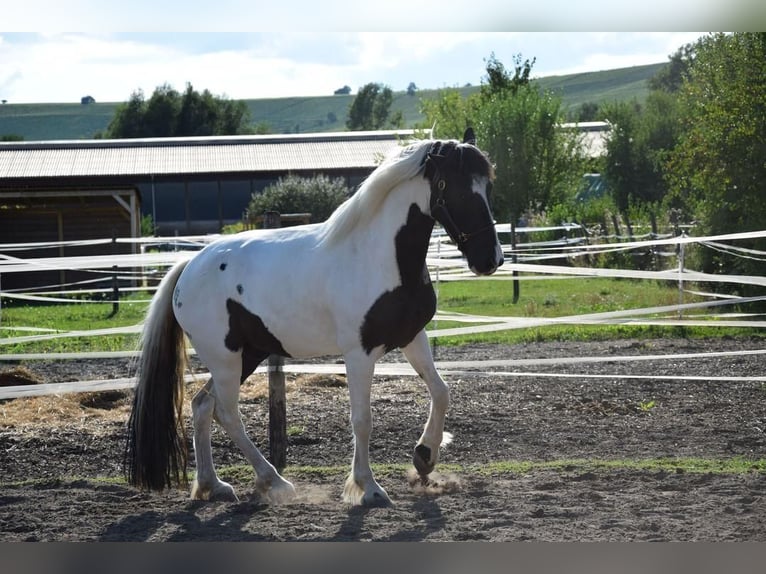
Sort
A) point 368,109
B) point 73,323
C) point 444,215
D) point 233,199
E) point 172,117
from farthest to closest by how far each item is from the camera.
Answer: point 368,109 < point 172,117 < point 233,199 < point 73,323 < point 444,215

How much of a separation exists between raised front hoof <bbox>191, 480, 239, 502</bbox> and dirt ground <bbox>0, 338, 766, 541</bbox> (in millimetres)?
61

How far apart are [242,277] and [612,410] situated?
328 cm

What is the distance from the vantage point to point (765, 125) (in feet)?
40.8

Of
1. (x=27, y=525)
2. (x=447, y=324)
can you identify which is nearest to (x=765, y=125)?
(x=447, y=324)

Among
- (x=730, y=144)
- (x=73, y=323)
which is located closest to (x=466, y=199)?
(x=730, y=144)

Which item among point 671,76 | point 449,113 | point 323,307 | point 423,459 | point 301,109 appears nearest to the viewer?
point 323,307

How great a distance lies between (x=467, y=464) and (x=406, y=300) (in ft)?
4.70

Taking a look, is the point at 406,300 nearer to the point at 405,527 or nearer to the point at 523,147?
the point at 405,527

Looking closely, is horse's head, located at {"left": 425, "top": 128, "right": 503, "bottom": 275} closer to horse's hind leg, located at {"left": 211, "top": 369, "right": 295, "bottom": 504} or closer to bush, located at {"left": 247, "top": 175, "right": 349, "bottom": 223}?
horse's hind leg, located at {"left": 211, "top": 369, "right": 295, "bottom": 504}

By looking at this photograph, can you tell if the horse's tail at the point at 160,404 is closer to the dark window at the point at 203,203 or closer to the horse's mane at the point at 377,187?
the horse's mane at the point at 377,187

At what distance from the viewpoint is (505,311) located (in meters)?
14.2

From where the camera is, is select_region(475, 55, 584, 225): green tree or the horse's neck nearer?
the horse's neck

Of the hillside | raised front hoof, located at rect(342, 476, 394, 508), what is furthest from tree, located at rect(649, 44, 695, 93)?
raised front hoof, located at rect(342, 476, 394, 508)

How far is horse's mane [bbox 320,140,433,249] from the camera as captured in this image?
4625 mm
